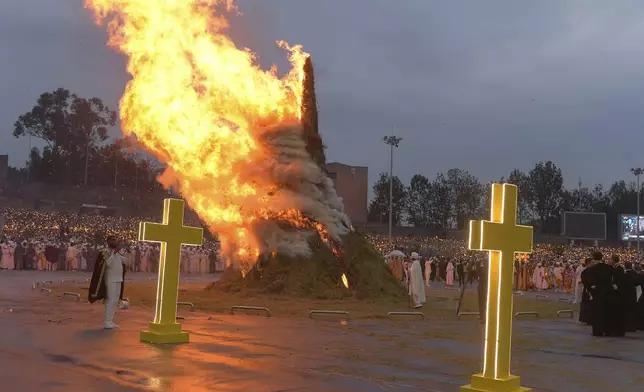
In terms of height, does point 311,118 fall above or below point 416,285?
above

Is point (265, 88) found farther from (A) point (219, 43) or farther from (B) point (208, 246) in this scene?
(B) point (208, 246)

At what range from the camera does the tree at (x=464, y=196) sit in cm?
7881

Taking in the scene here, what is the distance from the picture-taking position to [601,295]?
47.6 ft

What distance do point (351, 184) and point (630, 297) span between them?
55822mm

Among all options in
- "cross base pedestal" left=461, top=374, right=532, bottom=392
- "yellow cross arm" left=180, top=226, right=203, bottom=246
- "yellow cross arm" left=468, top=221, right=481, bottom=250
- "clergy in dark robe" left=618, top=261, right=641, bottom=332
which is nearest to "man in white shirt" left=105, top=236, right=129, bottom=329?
"yellow cross arm" left=180, top=226, right=203, bottom=246

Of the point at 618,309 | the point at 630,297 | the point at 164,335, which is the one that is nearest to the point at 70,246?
the point at 164,335

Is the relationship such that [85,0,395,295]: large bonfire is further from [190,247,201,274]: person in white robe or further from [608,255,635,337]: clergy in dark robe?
[190,247,201,274]: person in white robe

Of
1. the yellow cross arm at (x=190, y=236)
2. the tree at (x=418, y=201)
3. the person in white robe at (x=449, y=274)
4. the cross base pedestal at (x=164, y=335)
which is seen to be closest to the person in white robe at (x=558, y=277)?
the person in white robe at (x=449, y=274)

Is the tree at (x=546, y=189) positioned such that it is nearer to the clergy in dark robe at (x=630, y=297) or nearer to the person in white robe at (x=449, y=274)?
the person in white robe at (x=449, y=274)

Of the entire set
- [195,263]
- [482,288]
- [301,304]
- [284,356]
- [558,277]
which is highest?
[558,277]

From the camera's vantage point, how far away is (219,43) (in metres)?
21.2

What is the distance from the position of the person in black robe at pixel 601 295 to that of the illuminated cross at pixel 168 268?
8581 millimetres

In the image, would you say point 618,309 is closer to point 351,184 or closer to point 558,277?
point 558,277

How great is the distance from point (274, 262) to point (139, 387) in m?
14.7
